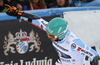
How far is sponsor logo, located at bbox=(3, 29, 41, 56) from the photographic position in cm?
408

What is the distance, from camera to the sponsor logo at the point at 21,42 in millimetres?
4082

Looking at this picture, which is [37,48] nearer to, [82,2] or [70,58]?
[70,58]

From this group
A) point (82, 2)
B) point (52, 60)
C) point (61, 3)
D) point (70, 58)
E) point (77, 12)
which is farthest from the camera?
point (82, 2)

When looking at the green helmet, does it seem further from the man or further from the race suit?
the race suit

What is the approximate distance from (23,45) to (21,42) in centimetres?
7

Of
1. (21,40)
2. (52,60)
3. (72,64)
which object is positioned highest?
(21,40)

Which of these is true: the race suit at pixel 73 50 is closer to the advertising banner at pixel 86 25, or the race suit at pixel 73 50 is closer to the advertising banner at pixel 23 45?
the advertising banner at pixel 23 45

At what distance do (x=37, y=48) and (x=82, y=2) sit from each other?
4.20 metres

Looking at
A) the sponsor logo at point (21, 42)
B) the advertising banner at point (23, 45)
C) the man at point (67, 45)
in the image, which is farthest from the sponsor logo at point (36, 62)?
the man at point (67, 45)

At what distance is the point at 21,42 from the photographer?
4223mm

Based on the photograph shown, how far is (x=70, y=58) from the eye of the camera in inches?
144

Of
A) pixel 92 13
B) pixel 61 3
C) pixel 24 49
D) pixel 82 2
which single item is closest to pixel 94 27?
pixel 92 13

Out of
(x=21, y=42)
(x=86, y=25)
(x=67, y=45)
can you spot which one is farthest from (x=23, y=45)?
(x=86, y=25)

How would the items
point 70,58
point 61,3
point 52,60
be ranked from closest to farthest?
point 70,58 → point 52,60 → point 61,3
